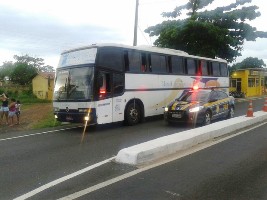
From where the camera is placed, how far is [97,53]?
41.5ft

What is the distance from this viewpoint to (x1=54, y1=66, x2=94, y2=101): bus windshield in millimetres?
12320

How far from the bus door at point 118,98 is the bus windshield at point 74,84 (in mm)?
1260

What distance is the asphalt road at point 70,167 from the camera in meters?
5.37

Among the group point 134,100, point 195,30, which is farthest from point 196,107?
point 195,30

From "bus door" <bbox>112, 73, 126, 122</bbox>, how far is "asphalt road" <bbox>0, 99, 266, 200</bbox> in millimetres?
1744

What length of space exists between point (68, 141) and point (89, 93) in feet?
8.06

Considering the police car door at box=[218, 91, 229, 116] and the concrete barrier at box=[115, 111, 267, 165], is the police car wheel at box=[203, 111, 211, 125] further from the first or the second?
the concrete barrier at box=[115, 111, 267, 165]

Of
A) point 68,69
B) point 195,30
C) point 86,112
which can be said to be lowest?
point 86,112

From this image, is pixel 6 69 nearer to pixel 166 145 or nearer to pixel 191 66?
pixel 191 66

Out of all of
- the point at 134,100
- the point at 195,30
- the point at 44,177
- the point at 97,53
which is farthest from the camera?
the point at 195,30

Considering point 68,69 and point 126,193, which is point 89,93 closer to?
point 68,69

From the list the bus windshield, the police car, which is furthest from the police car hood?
the bus windshield

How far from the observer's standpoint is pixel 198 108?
13.1m

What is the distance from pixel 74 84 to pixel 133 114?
3101mm
